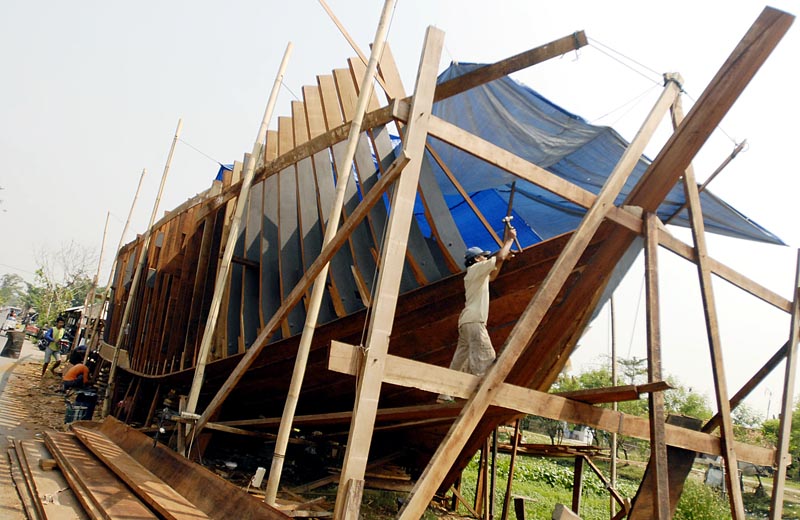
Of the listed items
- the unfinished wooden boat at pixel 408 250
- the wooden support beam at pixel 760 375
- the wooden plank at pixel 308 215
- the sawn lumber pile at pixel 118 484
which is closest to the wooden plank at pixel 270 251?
the unfinished wooden boat at pixel 408 250

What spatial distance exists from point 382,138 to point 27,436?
493 centimetres

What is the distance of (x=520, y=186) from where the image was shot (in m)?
6.04

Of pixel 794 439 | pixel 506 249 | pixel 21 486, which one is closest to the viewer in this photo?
pixel 506 249

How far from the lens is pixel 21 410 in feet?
24.7

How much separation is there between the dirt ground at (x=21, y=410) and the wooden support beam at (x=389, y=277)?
2.27 metres

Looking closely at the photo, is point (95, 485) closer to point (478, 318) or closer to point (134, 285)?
point (478, 318)

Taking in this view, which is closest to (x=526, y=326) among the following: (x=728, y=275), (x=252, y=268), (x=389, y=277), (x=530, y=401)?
(x=530, y=401)

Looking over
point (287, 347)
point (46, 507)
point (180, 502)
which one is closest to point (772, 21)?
point (287, 347)

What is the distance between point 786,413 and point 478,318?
7.88 feet

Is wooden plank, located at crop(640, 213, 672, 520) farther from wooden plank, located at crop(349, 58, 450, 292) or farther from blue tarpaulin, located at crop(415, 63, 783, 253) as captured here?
blue tarpaulin, located at crop(415, 63, 783, 253)

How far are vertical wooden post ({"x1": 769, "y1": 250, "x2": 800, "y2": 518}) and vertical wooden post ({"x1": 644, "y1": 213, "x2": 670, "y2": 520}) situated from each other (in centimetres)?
119

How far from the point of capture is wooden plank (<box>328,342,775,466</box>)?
267 cm

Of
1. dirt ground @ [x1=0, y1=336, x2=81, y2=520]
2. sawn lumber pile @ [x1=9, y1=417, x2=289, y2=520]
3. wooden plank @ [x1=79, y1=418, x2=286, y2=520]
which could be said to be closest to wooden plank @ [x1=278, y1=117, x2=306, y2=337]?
wooden plank @ [x1=79, y1=418, x2=286, y2=520]

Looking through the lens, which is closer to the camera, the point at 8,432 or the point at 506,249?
the point at 506,249
